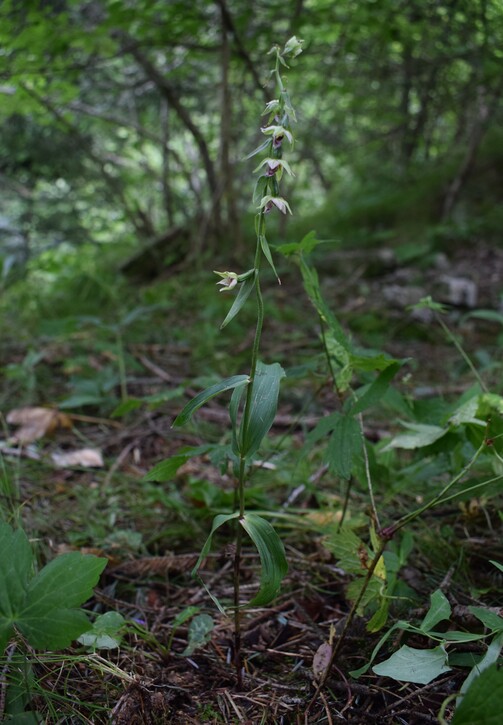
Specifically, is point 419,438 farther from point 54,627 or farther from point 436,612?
point 54,627

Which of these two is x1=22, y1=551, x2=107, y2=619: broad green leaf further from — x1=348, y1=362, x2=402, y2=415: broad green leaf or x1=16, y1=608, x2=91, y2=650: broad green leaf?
x1=348, y1=362, x2=402, y2=415: broad green leaf

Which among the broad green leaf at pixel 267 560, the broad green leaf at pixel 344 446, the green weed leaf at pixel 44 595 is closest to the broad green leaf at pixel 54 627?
the green weed leaf at pixel 44 595

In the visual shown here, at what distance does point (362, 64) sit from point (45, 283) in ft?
12.5

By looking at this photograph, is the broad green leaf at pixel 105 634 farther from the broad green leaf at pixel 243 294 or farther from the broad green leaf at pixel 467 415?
the broad green leaf at pixel 467 415

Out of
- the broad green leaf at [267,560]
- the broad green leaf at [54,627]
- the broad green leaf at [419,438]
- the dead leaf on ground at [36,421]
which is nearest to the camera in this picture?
the broad green leaf at [54,627]

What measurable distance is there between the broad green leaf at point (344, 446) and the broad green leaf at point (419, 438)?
0.54 ft

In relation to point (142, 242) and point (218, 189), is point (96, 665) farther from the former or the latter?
point (142, 242)

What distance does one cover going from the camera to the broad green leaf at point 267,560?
39.1 inches

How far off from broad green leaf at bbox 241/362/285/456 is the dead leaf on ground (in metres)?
1.62

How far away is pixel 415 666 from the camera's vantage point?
975 millimetres

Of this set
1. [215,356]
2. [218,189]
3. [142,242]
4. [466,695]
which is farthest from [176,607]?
[142,242]

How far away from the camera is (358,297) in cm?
438

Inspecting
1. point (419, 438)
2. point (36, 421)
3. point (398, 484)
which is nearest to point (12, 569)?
point (419, 438)

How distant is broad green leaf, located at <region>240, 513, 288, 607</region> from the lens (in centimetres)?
99
